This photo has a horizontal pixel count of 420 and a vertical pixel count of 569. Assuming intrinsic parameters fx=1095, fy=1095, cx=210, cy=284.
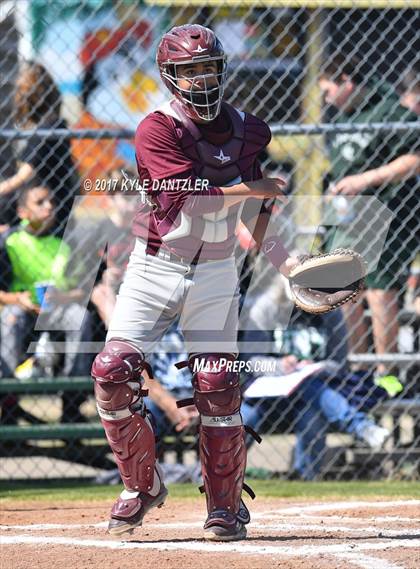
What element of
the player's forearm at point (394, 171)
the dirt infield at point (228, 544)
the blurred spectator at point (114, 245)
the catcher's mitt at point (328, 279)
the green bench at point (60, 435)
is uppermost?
the catcher's mitt at point (328, 279)

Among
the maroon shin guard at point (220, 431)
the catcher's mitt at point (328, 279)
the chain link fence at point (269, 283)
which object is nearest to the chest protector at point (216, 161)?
the catcher's mitt at point (328, 279)

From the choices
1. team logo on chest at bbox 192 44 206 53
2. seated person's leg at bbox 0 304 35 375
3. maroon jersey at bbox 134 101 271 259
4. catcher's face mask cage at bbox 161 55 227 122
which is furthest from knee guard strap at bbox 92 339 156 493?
seated person's leg at bbox 0 304 35 375

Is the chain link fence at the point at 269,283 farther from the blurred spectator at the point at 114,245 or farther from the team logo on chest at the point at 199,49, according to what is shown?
the team logo on chest at the point at 199,49

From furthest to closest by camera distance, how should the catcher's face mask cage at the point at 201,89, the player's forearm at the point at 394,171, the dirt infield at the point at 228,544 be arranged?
the player's forearm at the point at 394,171 → the catcher's face mask cage at the point at 201,89 → the dirt infield at the point at 228,544

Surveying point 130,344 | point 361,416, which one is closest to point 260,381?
point 361,416

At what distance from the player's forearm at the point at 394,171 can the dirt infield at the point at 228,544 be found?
1956 millimetres

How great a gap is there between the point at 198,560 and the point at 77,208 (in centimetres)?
327

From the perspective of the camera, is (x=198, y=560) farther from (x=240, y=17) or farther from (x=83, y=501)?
(x=240, y=17)

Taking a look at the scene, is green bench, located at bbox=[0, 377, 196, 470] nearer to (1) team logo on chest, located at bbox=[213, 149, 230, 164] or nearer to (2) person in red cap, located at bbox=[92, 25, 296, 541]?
(2) person in red cap, located at bbox=[92, 25, 296, 541]

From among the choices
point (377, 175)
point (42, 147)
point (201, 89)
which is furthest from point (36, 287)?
point (201, 89)

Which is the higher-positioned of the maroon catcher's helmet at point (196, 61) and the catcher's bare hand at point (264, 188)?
the maroon catcher's helmet at point (196, 61)

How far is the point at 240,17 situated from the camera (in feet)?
25.6

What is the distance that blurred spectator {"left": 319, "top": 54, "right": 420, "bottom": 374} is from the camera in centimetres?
646

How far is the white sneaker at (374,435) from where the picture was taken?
6195mm
